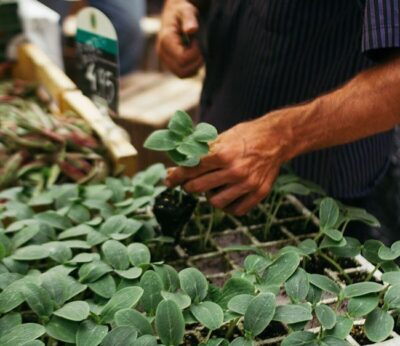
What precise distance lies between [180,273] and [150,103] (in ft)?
5.80

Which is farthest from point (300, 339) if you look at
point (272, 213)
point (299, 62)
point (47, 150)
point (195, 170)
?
point (47, 150)

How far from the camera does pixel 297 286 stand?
0.96 m

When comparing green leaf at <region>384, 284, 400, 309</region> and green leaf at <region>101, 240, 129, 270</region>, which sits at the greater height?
green leaf at <region>101, 240, 129, 270</region>

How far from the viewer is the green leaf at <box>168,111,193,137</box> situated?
108cm

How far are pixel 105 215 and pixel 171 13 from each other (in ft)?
2.34

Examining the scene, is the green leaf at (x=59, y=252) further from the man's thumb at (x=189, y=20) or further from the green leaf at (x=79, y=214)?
the man's thumb at (x=189, y=20)

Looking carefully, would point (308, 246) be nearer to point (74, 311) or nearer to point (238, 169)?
point (238, 169)

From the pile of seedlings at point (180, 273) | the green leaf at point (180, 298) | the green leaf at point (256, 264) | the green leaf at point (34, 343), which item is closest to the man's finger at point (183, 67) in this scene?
the pile of seedlings at point (180, 273)

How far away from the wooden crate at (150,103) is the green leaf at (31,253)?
136cm

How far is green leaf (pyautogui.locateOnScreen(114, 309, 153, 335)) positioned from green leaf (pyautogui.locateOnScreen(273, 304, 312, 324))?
0.56 feet

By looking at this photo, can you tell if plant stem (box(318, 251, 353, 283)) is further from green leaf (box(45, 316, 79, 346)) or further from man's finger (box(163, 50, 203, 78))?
man's finger (box(163, 50, 203, 78))

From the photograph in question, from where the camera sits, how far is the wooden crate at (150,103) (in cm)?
249

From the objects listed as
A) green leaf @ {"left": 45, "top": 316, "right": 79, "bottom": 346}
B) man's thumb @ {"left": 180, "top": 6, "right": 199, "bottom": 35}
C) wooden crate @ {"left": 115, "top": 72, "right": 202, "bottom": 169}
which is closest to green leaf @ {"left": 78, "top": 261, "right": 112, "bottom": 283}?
green leaf @ {"left": 45, "top": 316, "right": 79, "bottom": 346}

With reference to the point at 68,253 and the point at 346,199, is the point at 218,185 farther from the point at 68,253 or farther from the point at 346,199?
the point at 346,199
